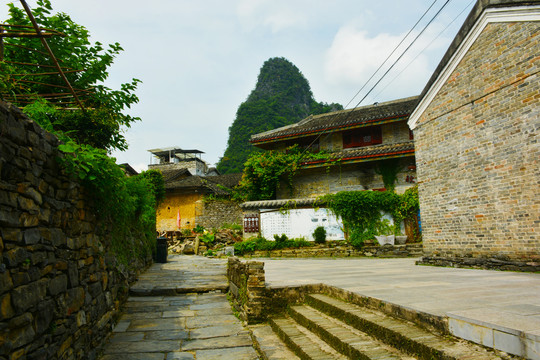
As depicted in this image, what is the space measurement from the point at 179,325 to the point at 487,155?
7.65 metres

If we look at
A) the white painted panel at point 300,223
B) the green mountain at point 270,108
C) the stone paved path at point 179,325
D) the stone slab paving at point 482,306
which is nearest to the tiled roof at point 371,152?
the white painted panel at point 300,223

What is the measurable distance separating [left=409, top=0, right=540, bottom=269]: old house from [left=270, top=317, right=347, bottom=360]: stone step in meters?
5.75

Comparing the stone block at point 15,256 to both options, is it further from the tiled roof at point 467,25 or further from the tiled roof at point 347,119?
the tiled roof at point 347,119

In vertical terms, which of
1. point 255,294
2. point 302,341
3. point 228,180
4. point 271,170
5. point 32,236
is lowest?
point 302,341

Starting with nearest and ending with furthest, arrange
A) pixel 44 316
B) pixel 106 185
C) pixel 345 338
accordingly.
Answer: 1. pixel 44 316
2. pixel 345 338
3. pixel 106 185

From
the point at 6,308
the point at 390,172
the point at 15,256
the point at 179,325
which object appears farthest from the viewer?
the point at 390,172

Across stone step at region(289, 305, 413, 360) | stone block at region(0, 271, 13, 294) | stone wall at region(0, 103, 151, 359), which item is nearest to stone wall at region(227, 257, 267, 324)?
stone step at region(289, 305, 413, 360)

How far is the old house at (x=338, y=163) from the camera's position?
51.7ft

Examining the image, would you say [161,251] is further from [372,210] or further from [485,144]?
[485,144]

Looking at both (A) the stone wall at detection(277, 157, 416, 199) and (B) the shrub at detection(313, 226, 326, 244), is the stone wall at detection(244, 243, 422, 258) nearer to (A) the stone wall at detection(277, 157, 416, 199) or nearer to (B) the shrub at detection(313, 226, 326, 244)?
(B) the shrub at detection(313, 226, 326, 244)

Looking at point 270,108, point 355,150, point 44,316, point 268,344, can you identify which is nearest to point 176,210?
point 355,150

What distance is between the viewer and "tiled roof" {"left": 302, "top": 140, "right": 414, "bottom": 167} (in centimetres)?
1673

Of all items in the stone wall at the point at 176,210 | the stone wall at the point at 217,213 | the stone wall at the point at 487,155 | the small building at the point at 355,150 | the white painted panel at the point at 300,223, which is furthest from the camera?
the stone wall at the point at 176,210

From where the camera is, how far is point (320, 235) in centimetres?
1509
